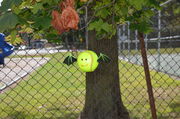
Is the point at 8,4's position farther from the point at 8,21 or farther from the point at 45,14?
the point at 45,14

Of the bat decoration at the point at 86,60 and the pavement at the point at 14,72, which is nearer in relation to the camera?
the bat decoration at the point at 86,60

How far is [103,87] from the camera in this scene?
311 cm

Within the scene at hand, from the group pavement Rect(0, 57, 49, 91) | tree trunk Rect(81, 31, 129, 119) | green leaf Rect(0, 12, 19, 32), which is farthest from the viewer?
pavement Rect(0, 57, 49, 91)

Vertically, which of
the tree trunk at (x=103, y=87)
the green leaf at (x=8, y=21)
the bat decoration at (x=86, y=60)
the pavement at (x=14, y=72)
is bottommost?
the pavement at (x=14, y=72)

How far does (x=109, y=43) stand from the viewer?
312 cm

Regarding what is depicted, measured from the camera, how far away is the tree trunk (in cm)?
307

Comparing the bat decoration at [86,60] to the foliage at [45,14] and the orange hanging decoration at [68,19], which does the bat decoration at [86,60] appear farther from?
the orange hanging decoration at [68,19]

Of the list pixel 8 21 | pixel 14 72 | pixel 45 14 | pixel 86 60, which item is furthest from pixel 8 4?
pixel 14 72

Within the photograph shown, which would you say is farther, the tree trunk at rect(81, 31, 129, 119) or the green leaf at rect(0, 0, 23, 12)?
the tree trunk at rect(81, 31, 129, 119)

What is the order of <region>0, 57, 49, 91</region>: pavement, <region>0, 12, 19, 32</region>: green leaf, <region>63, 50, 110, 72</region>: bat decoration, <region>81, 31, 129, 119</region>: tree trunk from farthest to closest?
<region>0, 57, 49, 91</region>: pavement → <region>81, 31, 129, 119</region>: tree trunk → <region>63, 50, 110, 72</region>: bat decoration → <region>0, 12, 19, 32</region>: green leaf

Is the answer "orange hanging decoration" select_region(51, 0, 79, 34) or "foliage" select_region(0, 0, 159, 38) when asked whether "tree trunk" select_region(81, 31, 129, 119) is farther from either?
"orange hanging decoration" select_region(51, 0, 79, 34)

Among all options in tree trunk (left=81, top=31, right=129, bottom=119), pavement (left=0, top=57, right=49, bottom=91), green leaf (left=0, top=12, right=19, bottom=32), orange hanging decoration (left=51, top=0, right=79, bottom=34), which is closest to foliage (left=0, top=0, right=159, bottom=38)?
green leaf (left=0, top=12, right=19, bottom=32)

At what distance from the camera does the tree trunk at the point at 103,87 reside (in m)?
3.07

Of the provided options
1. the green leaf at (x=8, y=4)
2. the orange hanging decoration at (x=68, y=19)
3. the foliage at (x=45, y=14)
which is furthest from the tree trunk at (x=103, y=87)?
the green leaf at (x=8, y=4)
